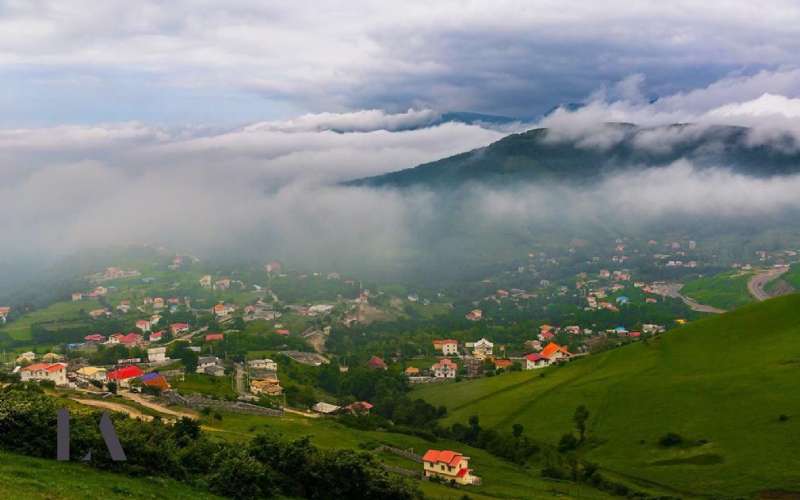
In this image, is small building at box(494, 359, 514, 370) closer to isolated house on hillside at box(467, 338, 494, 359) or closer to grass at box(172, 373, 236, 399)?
isolated house on hillside at box(467, 338, 494, 359)

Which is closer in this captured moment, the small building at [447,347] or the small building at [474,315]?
the small building at [447,347]

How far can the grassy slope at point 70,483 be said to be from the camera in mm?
20141

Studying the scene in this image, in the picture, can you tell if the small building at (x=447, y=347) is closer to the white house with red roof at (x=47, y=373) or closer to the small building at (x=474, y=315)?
the small building at (x=474, y=315)

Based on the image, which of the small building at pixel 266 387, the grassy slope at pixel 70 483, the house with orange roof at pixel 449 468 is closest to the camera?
the grassy slope at pixel 70 483

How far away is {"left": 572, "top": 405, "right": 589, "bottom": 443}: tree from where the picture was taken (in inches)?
2465

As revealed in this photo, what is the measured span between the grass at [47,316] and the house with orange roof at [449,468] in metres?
95.7

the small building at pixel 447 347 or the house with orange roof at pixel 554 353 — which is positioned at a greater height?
the house with orange roof at pixel 554 353

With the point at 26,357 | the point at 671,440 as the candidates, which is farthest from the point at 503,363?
the point at 26,357

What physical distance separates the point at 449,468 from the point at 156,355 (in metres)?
64.2

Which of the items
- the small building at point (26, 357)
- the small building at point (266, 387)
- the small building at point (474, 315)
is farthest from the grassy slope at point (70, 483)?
the small building at point (474, 315)

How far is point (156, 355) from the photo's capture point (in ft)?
334

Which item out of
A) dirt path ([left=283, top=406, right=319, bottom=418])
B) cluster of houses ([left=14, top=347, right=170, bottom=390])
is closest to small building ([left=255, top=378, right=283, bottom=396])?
dirt path ([left=283, top=406, right=319, bottom=418])

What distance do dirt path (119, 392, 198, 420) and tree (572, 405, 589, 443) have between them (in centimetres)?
3421

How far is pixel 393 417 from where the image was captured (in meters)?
80.9
